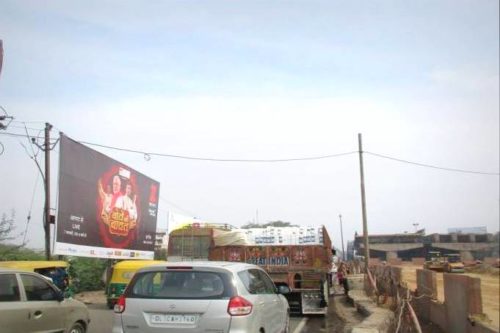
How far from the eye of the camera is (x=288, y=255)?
16516mm

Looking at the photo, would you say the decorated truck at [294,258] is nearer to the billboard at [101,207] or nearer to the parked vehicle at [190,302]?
the billboard at [101,207]

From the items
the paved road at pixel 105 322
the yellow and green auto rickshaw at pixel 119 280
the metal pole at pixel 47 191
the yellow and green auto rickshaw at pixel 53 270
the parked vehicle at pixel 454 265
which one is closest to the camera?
the paved road at pixel 105 322

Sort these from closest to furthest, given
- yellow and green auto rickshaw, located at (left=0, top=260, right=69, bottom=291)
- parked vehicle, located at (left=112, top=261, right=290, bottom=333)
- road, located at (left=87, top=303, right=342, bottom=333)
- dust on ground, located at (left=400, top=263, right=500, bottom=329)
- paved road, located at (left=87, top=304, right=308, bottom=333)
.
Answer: dust on ground, located at (left=400, top=263, right=500, bottom=329), parked vehicle, located at (left=112, top=261, right=290, bottom=333), paved road, located at (left=87, top=304, right=308, bottom=333), road, located at (left=87, top=303, right=342, bottom=333), yellow and green auto rickshaw, located at (left=0, top=260, right=69, bottom=291)

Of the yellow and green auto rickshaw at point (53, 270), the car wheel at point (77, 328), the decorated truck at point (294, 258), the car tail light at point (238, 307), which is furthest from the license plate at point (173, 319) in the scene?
the decorated truck at point (294, 258)

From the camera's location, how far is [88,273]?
23.9 metres

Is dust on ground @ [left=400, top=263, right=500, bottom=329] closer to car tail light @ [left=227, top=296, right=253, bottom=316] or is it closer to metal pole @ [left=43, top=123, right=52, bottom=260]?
car tail light @ [left=227, top=296, right=253, bottom=316]

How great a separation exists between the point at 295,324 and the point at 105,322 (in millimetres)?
4848

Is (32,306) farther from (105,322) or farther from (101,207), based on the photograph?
(101,207)

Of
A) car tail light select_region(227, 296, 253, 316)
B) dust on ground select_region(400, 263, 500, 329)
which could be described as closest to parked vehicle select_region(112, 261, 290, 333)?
car tail light select_region(227, 296, 253, 316)

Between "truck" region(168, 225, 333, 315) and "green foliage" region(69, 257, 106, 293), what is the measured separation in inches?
315

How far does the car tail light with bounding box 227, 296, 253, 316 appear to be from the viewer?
613 cm

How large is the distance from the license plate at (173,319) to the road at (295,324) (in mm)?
5728

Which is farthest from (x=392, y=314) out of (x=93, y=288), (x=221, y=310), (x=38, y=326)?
(x=93, y=288)

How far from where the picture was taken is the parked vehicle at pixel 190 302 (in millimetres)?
6102
